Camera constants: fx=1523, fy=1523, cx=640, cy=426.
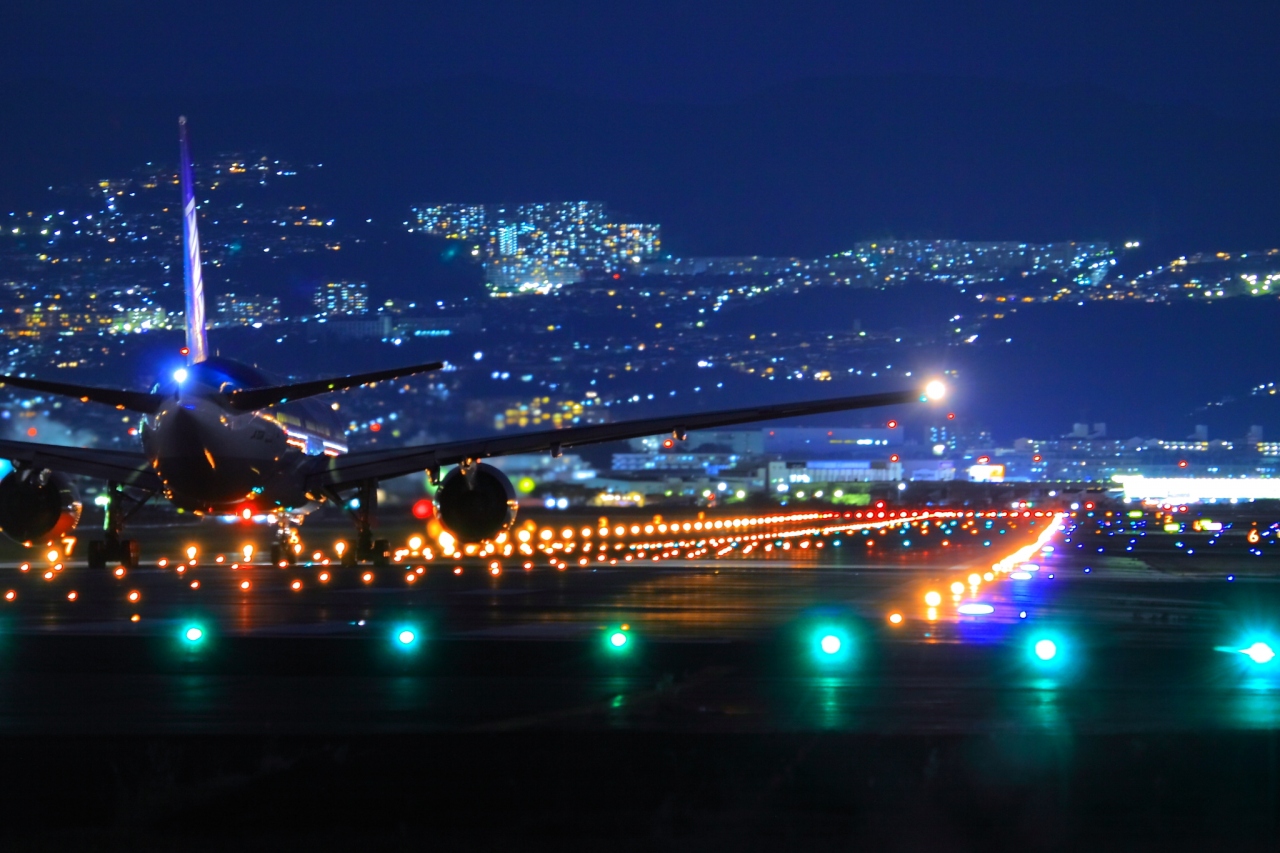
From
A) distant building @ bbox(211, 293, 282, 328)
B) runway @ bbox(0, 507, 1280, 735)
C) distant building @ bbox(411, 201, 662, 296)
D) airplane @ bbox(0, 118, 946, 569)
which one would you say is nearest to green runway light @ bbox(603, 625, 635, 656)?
runway @ bbox(0, 507, 1280, 735)

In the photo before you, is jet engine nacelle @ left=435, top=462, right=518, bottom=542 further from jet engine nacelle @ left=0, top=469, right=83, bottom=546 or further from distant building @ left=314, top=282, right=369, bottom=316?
distant building @ left=314, top=282, right=369, bottom=316

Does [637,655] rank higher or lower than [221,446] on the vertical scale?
lower

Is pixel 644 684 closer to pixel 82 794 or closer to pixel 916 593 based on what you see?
pixel 82 794

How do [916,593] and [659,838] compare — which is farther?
[916,593]

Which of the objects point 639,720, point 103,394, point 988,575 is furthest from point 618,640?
point 103,394

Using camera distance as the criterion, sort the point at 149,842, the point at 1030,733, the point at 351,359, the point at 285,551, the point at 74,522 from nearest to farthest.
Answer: the point at 149,842 < the point at 1030,733 < the point at 74,522 < the point at 285,551 < the point at 351,359

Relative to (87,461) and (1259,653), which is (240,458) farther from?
(1259,653)

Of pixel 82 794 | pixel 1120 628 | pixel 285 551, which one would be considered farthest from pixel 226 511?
pixel 82 794
